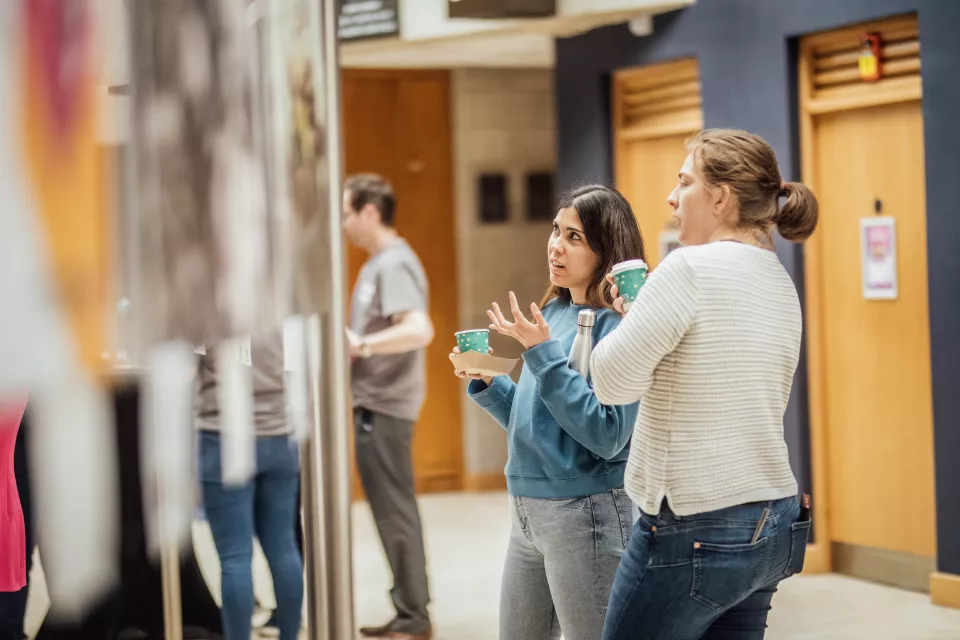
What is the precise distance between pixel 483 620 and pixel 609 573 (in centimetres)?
244

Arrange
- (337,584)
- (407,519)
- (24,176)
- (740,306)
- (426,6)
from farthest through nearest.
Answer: (426,6), (407,519), (740,306), (337,584), (24,176)

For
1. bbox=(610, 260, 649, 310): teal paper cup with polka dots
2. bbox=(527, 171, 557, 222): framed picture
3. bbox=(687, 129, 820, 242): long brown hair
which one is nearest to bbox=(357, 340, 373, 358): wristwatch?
bbox=(610, 260, 649, 310): teal paper cup with polka dots

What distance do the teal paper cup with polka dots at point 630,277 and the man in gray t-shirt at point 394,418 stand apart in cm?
214

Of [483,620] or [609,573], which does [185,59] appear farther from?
[483,620]

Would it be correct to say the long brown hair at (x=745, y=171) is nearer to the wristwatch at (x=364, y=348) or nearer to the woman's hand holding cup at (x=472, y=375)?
the woman's hand holding cup at (x=472, y=375)

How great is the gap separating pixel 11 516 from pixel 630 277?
120 centimetres

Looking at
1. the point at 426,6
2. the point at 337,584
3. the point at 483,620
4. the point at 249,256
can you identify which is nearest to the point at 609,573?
the point at 337,584

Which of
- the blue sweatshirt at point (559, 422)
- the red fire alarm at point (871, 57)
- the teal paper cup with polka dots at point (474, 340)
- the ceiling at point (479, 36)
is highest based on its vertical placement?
the ceiling at point (479, 36)

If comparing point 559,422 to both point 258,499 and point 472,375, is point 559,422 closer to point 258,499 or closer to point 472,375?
point 472,375

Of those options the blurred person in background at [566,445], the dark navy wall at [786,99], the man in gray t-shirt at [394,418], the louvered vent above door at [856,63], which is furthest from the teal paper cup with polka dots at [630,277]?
the louvered vent above door at [856,63]

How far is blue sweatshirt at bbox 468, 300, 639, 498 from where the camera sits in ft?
6.71

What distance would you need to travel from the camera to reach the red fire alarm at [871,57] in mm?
4695

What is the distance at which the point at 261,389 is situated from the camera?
27.6 inches

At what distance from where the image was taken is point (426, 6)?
19.9 ft
